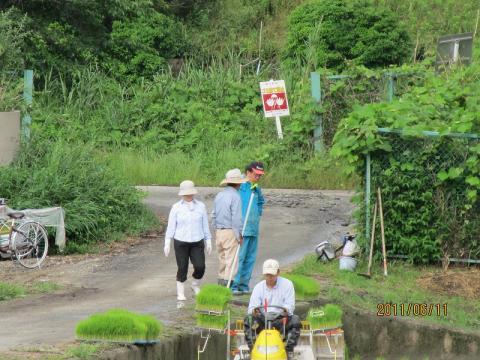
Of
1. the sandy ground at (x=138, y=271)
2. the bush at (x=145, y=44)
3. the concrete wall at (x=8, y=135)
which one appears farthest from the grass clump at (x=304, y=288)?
the bush at (x=145, y=44)

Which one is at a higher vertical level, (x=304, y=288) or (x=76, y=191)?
(x=76, y=191)

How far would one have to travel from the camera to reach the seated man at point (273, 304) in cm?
1119

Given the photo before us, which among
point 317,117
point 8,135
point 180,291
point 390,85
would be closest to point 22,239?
point 8,135

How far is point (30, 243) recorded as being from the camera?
1694 centimetres

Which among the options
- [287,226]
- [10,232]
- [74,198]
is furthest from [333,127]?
[10,232]

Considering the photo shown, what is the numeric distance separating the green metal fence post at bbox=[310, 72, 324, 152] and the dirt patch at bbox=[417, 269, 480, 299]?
9.54 m

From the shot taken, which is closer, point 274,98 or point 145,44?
point 274,98

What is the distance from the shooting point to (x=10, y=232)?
1683 cm

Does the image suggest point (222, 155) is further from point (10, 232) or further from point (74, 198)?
point (10, 232)

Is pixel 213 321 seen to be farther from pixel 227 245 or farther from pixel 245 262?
pixel 245 262

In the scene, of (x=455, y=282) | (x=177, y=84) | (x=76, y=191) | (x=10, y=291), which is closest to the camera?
(x=10, y=291)

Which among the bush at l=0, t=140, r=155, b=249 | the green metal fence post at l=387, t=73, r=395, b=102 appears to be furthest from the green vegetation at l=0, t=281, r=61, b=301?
the green metal fence post at l=387, t=73, r=395, b=102

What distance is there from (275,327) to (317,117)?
14.5m
